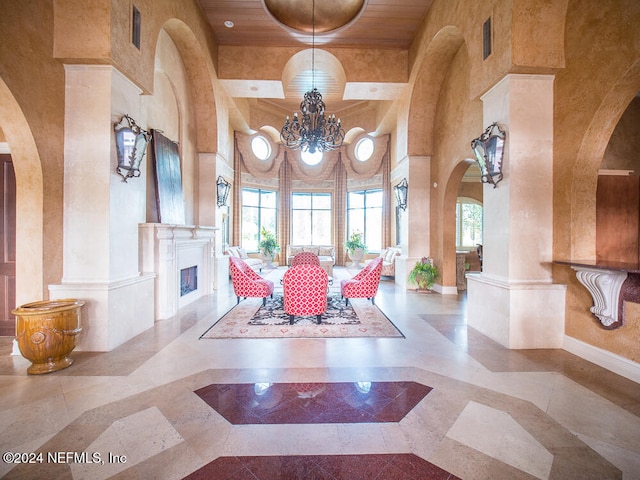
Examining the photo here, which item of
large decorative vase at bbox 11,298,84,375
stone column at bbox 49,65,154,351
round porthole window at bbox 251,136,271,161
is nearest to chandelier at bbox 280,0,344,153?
stone column at bbox 49,65,154,351

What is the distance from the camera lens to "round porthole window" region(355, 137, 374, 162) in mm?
11766

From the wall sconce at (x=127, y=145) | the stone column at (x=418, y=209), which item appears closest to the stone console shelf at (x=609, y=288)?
the stone column at (x=418, y=209)

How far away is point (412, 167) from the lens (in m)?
7.44

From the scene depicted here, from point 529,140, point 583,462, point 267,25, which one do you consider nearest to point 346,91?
point 267,25

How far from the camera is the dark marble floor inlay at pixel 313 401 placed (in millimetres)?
2168

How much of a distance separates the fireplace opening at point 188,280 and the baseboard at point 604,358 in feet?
19.5

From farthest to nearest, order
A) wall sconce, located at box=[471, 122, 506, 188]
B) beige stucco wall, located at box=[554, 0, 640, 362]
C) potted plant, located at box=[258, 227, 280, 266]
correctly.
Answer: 1. potted plant, located at box=[258, 227, 280, 266]
2. wall sconce, located at box=[471, 122, 506, 188]
3. beige stucco wall, located at box=[554, 0, 640, 362]

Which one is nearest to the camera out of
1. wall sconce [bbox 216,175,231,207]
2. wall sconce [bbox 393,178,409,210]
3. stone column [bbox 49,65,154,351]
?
stone column [bbox 49,65,154,351]

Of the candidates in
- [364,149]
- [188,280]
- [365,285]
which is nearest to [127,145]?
[188,280]

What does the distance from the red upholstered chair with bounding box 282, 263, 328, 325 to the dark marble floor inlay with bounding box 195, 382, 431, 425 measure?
5.84 feet

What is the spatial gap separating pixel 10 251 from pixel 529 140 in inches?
264

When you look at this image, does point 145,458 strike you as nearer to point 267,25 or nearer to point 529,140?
point 529,140

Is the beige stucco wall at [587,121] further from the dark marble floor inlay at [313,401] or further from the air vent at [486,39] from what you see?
the dark marble floor inlay at [313,401]

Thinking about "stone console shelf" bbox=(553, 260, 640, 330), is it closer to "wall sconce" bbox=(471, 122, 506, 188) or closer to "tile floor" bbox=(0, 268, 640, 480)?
"tile floor" bbox=(0, 268, 640, 480)
